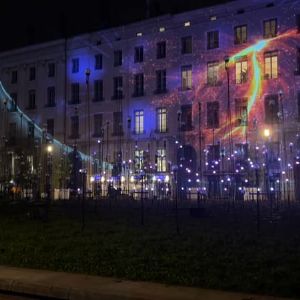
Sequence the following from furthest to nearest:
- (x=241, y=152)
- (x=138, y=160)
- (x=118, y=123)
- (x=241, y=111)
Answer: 1. (x=118, y=123)
2. (x=138, y=160)
3. (x=241, y=111)
4. (x=241, y=152)

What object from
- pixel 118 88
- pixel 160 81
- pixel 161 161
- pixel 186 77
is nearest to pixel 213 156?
pixel 161 161

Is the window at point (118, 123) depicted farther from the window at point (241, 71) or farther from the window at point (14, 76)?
the window at point (14, 76)

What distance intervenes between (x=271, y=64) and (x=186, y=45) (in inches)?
325

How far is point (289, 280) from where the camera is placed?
9828 millimetres

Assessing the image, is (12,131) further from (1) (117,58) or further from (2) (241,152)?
(2) (241,152)

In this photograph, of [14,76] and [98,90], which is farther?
[14,76]

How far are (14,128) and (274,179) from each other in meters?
32.1

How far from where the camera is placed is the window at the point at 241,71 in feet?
148

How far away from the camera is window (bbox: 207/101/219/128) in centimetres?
4673

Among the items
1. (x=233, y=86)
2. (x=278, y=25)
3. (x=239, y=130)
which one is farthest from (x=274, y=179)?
(x=278, y=25)

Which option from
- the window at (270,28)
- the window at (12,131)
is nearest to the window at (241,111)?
the window at (270,28)

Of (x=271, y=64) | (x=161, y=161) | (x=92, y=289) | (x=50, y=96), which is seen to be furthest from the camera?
(x=50, y=96)

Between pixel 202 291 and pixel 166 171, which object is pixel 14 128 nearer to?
pixel 166 171

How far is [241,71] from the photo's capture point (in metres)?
45.6
